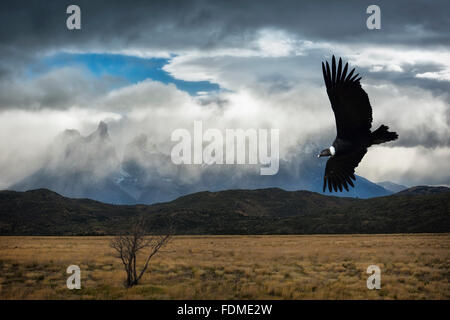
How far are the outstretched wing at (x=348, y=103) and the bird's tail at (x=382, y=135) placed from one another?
0.27m

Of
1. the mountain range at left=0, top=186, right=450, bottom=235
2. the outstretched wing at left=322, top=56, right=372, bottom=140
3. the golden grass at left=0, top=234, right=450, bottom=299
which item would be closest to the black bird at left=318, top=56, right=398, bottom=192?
the outstretched wing at left=322, top=56, right=372, bottom=140

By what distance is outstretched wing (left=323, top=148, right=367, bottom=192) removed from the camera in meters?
11.0

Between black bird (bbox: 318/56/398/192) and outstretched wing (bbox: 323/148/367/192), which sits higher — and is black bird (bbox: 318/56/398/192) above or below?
above

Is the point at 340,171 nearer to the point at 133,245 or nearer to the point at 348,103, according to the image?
the point at 348,103

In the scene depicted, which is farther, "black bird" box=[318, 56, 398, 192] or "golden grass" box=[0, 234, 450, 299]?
"golden grass" box=[0, 234, 450, 299]

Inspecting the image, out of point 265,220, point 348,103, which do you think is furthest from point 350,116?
point 265,220

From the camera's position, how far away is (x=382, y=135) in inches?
360

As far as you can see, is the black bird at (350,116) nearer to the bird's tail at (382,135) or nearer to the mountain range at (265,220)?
the bird's tail at (382,135)

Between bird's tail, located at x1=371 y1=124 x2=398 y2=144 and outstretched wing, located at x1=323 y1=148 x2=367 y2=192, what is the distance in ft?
5.07

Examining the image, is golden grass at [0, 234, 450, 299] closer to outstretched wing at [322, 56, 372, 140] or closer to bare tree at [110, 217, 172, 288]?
bare tree at [110, 217, 172, 288]

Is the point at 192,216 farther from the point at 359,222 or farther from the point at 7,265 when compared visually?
the point at 7,265

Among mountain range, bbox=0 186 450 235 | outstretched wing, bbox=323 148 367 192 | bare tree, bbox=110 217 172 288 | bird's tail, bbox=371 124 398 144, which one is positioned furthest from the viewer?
mountain range, bbox=0 186 450 235

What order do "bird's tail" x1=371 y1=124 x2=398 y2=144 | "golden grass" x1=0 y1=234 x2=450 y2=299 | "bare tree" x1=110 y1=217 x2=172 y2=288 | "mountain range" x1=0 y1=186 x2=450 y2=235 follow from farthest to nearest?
"mountain range" x1=0 y1=186 x2=450 y2=235 → "bare tree" x1=110 y1=217 x2=172 y2=288 → "golden grass" x1=0 y1=234 x2=450 y2=299 → "bird's tail" x1=371 y1=124 x2=398 y2=144
